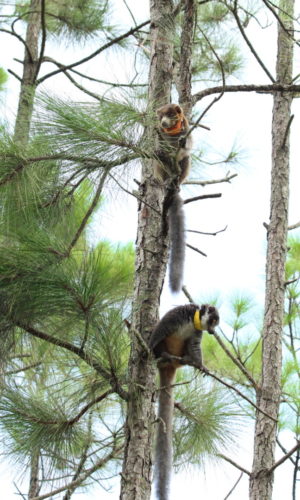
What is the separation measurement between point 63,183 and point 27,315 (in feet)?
1.49

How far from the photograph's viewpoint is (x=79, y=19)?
5035 millimetres

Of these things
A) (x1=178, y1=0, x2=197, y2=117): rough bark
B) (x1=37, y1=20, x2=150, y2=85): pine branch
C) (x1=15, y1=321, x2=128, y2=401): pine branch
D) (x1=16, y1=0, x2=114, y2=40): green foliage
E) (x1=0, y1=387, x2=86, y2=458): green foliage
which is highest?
(x1=16, y1=0, x2=114, y2=40): green foliage

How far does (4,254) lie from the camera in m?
2.50

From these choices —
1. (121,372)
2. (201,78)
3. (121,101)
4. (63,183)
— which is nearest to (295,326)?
(201,78)

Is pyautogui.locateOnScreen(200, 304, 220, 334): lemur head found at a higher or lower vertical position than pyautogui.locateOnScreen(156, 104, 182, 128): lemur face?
lower

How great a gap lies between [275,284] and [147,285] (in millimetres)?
1175

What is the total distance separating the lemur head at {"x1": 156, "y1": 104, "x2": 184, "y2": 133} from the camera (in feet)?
8.45

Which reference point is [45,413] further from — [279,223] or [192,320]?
[279,223]

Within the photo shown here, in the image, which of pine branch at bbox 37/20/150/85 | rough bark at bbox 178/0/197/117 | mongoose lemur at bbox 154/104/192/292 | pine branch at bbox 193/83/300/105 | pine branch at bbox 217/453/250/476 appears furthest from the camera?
pine branch at bbox 37/20/150/85

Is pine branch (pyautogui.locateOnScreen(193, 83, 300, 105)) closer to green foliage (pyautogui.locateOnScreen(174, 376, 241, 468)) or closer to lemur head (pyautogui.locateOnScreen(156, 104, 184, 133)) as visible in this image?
lemur head (pyautogui.locateOnScreen(156, 104, 184, 133))

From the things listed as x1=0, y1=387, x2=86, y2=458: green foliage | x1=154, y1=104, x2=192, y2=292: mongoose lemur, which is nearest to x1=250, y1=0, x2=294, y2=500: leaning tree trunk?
x1=154, y1=104, x2=192, y2=292: mongoose lemur

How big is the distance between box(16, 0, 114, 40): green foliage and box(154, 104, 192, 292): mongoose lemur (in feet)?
8.37

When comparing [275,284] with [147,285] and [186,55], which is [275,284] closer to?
[147,285]

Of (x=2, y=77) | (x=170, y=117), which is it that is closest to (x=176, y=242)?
(x=170, y=117)
